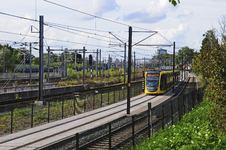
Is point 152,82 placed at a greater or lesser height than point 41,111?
greater

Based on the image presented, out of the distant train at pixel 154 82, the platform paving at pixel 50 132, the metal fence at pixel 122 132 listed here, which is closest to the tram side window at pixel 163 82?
the distant train at pixel 154 82

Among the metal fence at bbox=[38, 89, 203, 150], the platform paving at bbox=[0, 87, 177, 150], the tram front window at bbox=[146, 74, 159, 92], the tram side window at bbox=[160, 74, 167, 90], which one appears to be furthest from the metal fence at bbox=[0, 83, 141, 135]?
the tram side window at bbox=[160, 74, 167, 90]

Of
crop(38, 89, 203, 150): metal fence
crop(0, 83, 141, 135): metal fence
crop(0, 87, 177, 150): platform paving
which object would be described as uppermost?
crop(38, 89, 203, 150): metal fence

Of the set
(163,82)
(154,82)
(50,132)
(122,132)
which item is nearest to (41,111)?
(50,132)

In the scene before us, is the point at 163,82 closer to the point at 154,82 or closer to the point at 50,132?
the point at 154,82

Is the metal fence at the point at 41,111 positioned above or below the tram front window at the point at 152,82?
below

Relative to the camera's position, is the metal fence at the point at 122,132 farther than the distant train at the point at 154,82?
No

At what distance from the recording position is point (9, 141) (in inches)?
517

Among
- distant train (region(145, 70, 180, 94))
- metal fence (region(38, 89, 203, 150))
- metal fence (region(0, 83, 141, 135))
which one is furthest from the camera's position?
distant train (region(145, 70, 180, 94))

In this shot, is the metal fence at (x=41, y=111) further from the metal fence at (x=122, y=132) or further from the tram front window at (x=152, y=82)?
the tram front window at (x=152, y=82)

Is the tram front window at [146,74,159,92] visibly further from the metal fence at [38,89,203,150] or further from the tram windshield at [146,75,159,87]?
the metal fence at [38,89,203,150]

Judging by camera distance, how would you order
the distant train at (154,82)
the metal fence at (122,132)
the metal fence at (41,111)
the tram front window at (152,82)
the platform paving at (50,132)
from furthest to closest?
the tram front window at (152,82), the distant train at (154,82), the metal fence at (41,111), the platform paving at (50,132), the metal fence at (122,132)

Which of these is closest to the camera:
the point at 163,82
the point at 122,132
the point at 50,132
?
the point at 122,132

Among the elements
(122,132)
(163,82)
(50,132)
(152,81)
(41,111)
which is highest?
(152,81)
